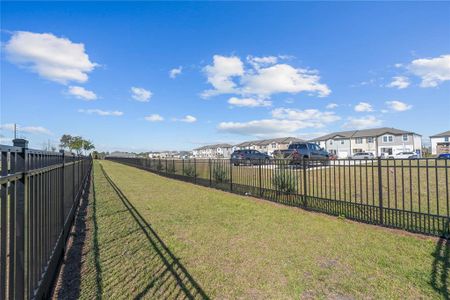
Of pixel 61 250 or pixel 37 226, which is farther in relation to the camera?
pixel 61 250

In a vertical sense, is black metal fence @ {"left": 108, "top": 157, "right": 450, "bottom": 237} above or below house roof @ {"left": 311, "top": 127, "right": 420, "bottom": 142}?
below

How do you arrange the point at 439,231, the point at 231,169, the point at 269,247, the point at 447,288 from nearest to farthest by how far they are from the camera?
1. the point at 447,288
2. the point at 269,247
3. the point at 439,231
4. the point at 231,169

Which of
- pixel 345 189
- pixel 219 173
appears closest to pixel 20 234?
pixel 345 189

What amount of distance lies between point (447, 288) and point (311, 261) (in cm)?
151

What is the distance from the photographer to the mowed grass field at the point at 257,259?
→ 308 cm

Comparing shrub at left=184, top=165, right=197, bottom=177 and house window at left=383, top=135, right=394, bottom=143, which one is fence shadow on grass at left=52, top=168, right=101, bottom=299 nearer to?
shrub at left=184, top=165, right=197, bottom=177

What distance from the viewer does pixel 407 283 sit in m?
3.20

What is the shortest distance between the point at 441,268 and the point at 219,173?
8810mm

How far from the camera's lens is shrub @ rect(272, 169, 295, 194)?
794 cm

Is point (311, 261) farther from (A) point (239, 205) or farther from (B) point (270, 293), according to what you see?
(A) point (239, 205)

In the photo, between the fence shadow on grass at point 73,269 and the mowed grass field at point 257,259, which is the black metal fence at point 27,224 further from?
the mowed grass field at point 257,259

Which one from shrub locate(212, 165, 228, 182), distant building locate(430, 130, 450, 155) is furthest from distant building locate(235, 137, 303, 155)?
shrub locate(212, 165, 228, 182)

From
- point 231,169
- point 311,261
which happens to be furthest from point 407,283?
point 231,169

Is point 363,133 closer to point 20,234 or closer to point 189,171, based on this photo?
point 189,171
